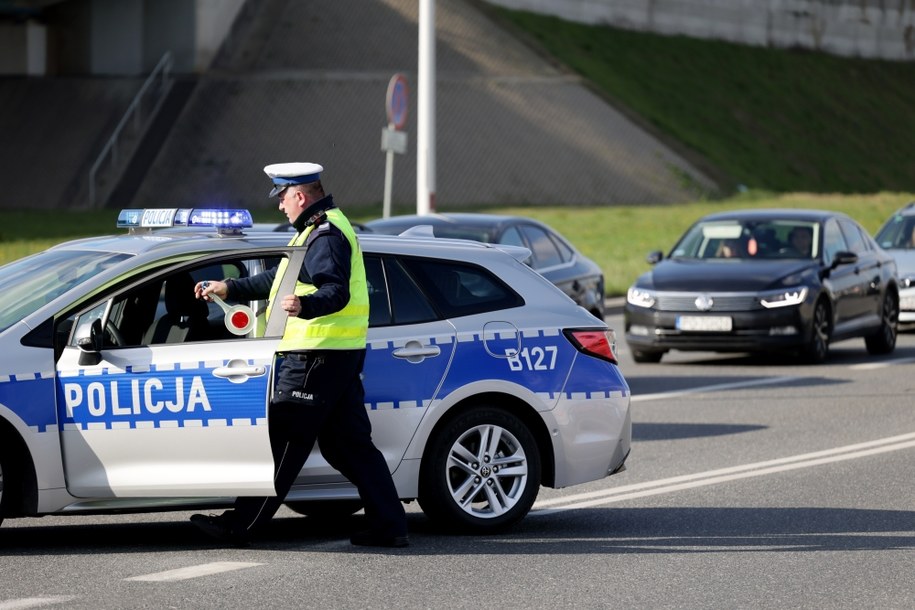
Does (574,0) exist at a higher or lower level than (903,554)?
higher

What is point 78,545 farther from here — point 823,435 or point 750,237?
point 750,237

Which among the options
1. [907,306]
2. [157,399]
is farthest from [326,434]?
[907,306]

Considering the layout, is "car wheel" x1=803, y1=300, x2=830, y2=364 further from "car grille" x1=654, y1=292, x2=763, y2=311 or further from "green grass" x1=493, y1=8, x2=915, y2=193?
"green grass" x1=493, y1=8, x2=915, y2=193

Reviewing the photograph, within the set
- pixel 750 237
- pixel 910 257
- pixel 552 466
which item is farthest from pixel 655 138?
pixel 552 466

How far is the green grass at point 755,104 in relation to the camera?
2096 inches

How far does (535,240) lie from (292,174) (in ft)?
29.6

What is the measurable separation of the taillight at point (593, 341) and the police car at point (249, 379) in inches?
0.4

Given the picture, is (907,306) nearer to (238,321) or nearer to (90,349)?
(238,321)

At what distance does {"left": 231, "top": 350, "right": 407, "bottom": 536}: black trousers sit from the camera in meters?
7.40

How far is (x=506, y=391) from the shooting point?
26.9ft

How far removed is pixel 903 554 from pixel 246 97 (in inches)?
1546

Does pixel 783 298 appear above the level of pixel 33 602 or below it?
below

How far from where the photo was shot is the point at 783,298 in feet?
55.5

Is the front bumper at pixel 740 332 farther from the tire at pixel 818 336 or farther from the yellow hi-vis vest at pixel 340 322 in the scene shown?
the yellow hi-vis vest at pixel 340 322
